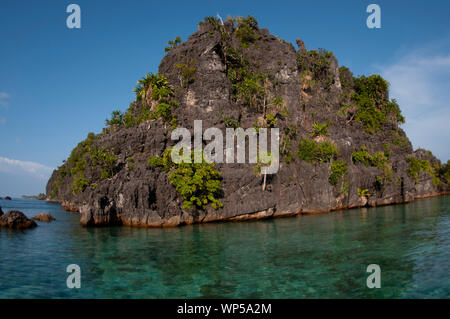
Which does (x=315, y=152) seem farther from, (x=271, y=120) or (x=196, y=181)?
(x=196, y=181)

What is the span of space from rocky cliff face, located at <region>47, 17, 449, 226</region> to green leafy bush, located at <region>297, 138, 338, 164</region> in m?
0.15

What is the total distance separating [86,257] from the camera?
698 inches

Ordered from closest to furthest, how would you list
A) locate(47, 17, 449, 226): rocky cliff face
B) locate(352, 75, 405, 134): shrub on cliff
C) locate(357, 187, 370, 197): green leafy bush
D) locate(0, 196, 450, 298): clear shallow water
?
locate(0, 196, 450, 298): clear shallow water → locate(47, 17, 449, 226): rocky cliff face → locate(357, 187, 370, 197): green leafy bush → locate(352, 75, 405, 134): shrub on cliff

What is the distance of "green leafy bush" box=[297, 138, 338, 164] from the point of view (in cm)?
4326

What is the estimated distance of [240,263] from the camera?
15180 millimetres

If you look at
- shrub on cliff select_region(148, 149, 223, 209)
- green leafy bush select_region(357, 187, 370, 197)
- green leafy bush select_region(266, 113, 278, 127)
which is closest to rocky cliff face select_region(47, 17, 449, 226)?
green leafy bush select_region(266, 113, 278, 127)

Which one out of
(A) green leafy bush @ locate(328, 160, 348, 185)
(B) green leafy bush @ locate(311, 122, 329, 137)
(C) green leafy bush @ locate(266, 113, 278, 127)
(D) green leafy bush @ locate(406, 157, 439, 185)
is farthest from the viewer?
(D) green leafy bush @ locate(406, 157, 439, 185)

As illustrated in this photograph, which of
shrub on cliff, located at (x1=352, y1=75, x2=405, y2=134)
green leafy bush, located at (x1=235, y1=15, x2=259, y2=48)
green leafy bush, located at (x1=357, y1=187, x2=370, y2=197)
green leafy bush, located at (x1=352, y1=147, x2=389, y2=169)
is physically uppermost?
green leafy bush, located at (x1=235, y1=15, x2=259, y2=48)

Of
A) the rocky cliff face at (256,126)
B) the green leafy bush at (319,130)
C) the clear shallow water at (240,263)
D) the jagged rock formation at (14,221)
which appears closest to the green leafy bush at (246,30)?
the rocky cliff face at (256,126)

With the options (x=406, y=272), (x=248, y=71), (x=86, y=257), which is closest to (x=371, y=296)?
(x=406, y=272)

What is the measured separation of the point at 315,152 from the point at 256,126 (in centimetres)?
973

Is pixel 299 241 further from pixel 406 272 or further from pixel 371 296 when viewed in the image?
pixel 371 296

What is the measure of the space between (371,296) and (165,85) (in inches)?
1573

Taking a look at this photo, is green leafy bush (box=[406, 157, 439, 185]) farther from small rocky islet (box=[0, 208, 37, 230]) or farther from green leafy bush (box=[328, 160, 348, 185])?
small rocky islet (box=[0, 208, 37, 230])
